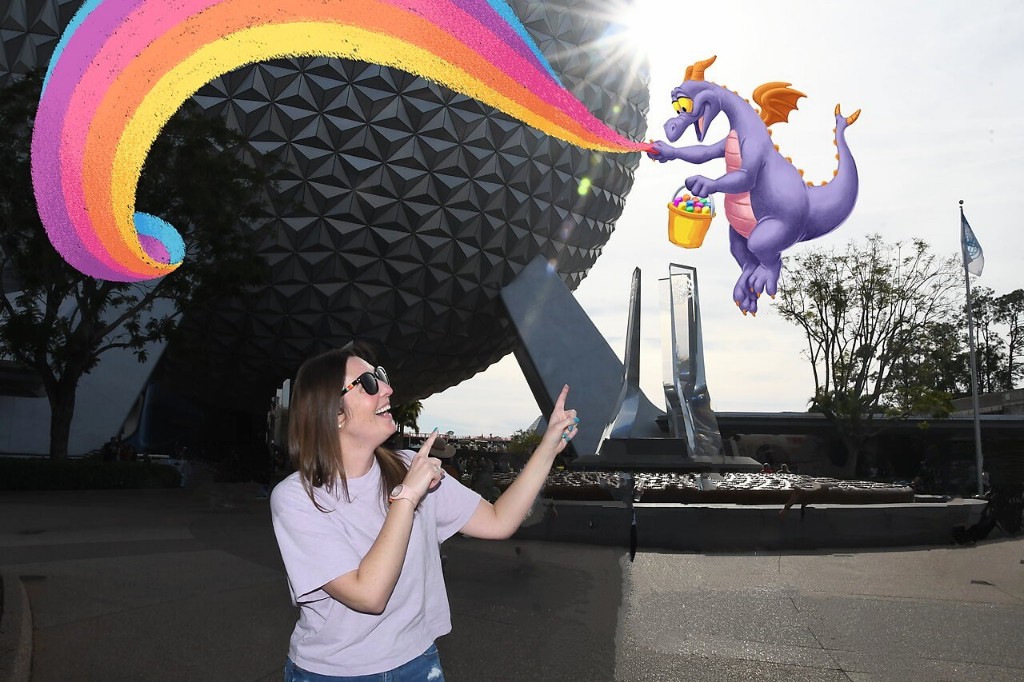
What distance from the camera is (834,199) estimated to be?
32.2ft

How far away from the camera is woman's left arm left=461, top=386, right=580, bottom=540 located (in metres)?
2.66

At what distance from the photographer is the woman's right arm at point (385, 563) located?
209 cm

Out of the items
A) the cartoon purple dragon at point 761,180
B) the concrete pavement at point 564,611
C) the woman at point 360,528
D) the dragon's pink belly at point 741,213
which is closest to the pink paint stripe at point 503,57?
the woman at point 360,528

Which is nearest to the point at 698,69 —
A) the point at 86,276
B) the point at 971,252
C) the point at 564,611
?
the point at 564,611

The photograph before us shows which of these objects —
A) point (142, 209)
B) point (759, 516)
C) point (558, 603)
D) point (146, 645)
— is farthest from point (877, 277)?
point (146, 645)

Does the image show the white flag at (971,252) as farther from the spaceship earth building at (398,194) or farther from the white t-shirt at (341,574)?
the white t-shirt at (341,574)

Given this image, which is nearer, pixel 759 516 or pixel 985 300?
pixel 759 516

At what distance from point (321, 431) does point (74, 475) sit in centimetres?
1894

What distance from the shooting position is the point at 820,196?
32.2 ft

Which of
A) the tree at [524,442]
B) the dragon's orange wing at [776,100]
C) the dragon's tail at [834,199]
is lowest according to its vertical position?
the tree at [524,442]

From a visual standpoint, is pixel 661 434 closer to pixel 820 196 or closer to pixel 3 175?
pixel 820 196

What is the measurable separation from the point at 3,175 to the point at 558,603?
1477 centimetres

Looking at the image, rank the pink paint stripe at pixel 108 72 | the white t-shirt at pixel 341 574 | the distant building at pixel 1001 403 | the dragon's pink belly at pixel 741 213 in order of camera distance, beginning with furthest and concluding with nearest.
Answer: the distant building at pixel 1001 403 → the dragon's pink belly at pixel 741 213 → the pink paint stripe at pixel 108 72 → the white t-shirt at pixel 341 574

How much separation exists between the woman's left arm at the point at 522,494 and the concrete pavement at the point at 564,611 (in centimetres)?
271
